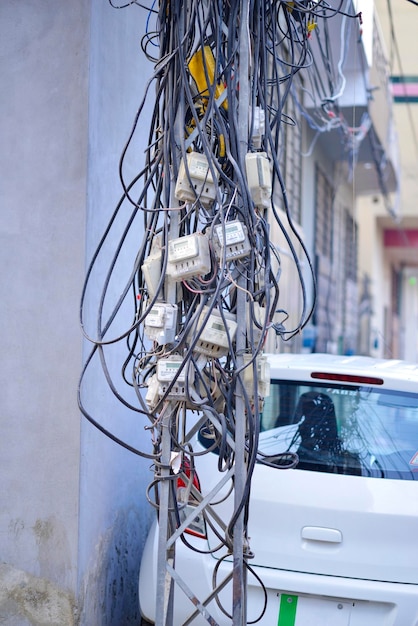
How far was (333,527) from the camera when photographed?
359cm

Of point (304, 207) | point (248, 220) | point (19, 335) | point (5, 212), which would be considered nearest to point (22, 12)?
point (5, 212)

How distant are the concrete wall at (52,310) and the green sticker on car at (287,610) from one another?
1.21 m

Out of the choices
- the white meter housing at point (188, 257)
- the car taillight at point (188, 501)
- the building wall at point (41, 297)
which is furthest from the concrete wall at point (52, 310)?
the white meter housing at point (188, 257)

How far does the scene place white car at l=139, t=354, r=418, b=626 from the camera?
353 centimetres

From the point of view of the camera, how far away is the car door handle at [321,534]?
3.57 meters

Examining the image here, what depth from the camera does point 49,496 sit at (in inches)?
173

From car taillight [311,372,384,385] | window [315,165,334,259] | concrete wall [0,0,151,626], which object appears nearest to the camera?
car taillight [311,372,384,385]

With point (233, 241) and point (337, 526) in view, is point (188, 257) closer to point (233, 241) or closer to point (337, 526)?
point (233, 241)

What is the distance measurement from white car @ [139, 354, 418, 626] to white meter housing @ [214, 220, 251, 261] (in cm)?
111

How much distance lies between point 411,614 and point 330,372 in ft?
3.79

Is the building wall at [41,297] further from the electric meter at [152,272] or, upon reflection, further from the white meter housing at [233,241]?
the white meter housing at [233,241]

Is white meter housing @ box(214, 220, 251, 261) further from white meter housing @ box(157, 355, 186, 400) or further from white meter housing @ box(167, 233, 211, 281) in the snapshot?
white meter housing @ box(157, 355, 186, 400)

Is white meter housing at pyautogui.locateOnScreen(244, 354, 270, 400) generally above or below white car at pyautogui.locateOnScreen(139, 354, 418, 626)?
above

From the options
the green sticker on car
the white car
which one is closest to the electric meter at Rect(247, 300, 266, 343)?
the white car
